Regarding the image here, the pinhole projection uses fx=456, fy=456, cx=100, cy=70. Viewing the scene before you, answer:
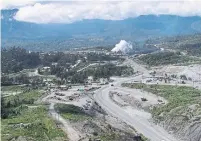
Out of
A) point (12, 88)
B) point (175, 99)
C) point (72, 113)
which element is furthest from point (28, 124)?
point (12, 88)

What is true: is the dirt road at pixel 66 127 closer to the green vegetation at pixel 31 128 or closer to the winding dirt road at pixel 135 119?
the green vegetation at pixel 31 128

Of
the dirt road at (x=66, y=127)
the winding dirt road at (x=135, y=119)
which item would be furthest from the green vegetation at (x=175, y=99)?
the dirt road at (x=66, y=127)

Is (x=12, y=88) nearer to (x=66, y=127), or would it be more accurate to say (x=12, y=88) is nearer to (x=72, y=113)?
(x=72, y=113)

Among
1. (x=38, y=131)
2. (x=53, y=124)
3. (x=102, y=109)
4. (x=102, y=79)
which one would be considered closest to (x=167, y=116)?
(x=102, y=109)

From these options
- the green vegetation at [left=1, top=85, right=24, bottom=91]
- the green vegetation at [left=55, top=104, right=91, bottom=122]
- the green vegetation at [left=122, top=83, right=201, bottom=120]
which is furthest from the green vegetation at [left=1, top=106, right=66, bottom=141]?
the green vegetation at [left=1, top=85, right=24, bottom=91]

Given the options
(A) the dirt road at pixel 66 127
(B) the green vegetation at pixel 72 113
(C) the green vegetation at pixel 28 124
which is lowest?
(B) the green vegetation at pixel 72 113

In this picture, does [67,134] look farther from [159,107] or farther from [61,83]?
[61,83]
